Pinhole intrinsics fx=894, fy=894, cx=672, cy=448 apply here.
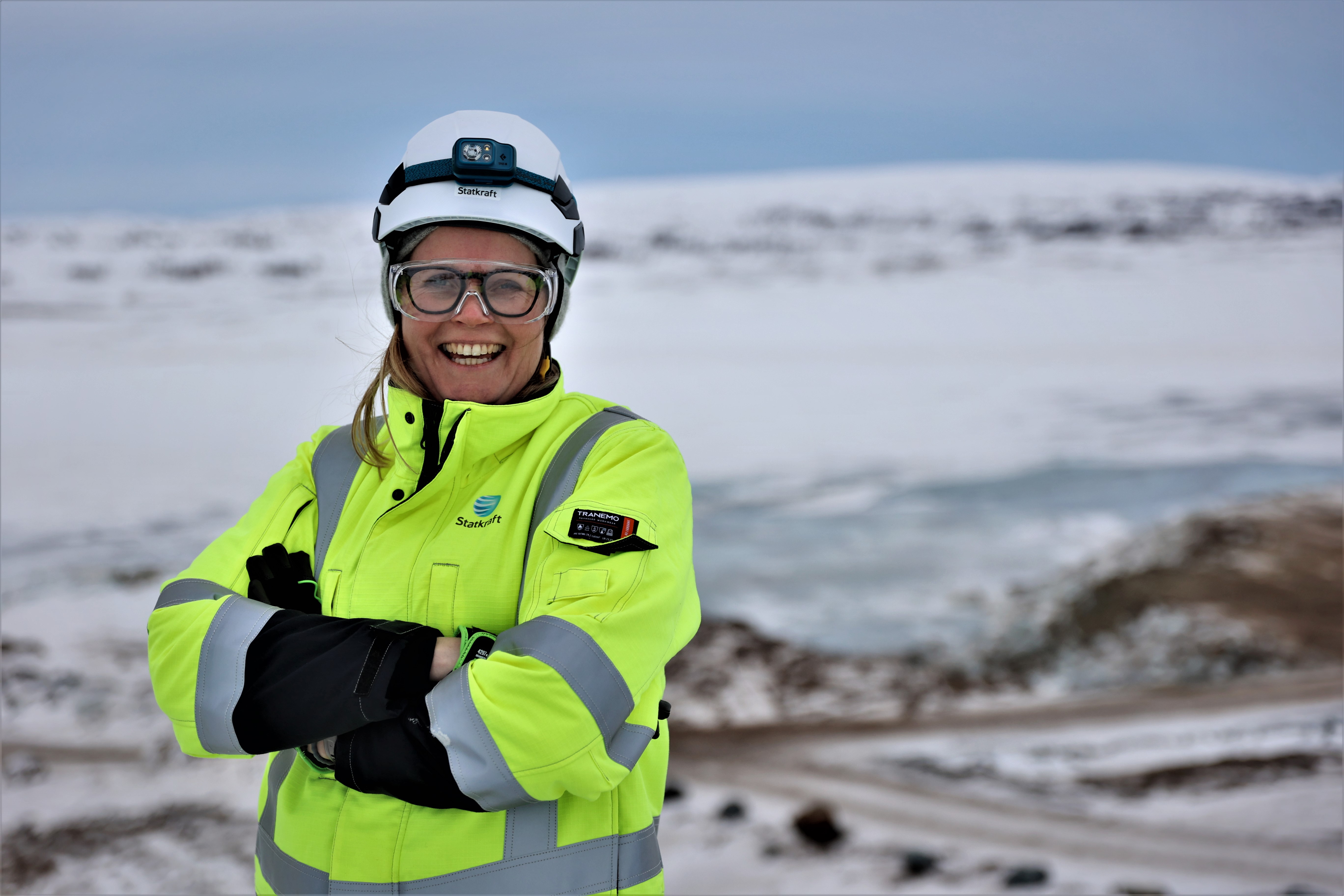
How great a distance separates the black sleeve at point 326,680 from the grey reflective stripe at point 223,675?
0.05ft

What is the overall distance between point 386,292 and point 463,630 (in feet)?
2.17

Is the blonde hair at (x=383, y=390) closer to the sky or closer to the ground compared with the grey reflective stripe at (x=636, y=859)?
closer to the sky

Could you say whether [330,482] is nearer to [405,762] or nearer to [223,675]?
[223,675]

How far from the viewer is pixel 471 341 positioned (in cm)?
158

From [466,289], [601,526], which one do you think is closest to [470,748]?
[601,526]

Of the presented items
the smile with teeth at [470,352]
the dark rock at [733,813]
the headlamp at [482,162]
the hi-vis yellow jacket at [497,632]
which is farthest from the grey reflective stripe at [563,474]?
the dark rock at [733,813]

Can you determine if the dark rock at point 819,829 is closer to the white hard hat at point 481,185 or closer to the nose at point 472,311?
the white hard hat at point 481,185

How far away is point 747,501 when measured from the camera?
259 inches

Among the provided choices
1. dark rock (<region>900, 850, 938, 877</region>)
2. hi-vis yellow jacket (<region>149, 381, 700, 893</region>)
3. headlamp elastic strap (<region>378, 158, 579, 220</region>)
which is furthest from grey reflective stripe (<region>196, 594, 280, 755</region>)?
dark rock (<region>900, 850, 938, 877</region>)

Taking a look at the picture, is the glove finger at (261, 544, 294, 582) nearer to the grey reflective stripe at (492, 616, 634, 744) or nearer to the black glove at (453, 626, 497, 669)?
the black glove at (453, 626, 497, 669)

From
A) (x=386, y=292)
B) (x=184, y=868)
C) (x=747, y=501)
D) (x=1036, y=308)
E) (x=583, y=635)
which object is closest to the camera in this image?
(x=583, y=635)

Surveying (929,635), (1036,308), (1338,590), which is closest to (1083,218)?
(1036,308)

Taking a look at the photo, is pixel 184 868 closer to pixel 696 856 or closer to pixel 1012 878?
pixel 696 856

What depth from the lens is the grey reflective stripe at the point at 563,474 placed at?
4.89ft
